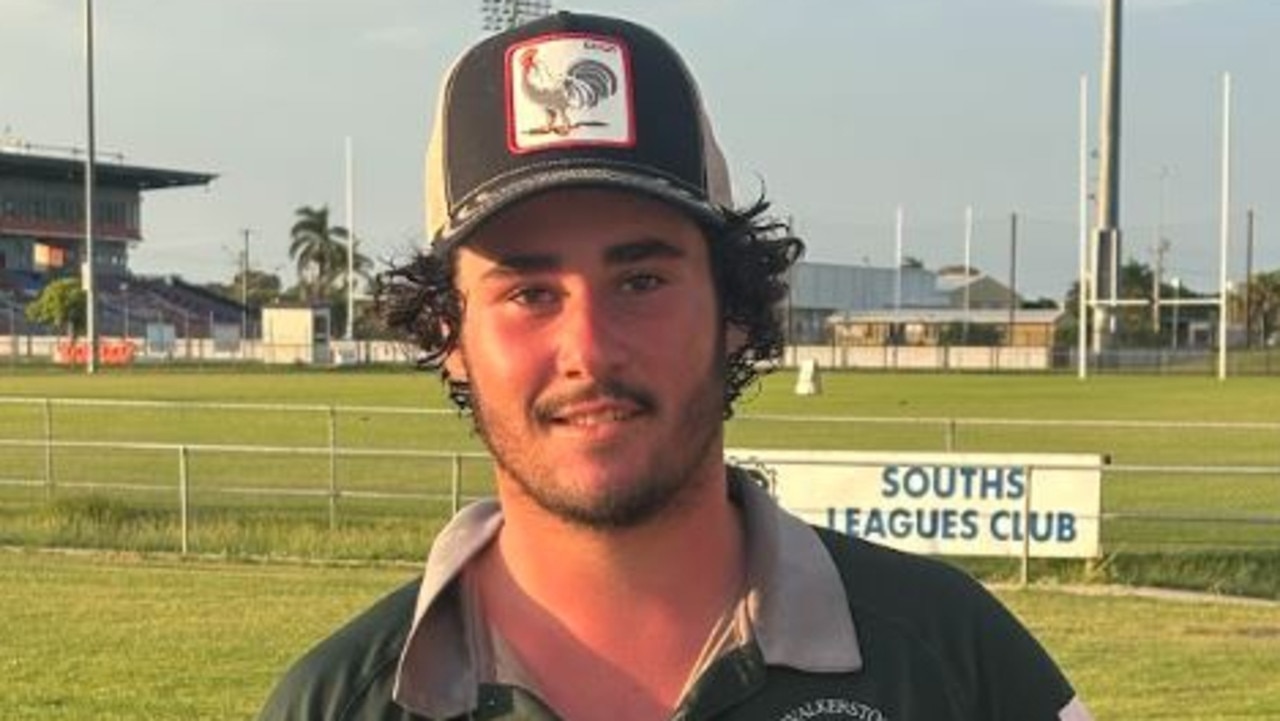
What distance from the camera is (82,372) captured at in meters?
61.1

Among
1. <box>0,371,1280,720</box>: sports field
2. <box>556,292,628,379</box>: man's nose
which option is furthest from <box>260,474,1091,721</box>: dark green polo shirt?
<box>0,371,1280,720</box>: sports field

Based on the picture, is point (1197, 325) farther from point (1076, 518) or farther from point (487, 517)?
point (487, 517)

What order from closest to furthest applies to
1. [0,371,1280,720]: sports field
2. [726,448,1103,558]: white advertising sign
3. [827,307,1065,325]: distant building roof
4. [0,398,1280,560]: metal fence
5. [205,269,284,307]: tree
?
[0,371,1280,720]: sports field < [726,448,1103,558]: white advertising sign < [0,398,1280,560]: metal fence < [827,307,1065,325]: distant building roof < [205,269,284,307]: tree

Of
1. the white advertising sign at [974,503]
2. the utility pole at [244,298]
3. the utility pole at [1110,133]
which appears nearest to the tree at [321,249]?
the utility pole at [244,298]

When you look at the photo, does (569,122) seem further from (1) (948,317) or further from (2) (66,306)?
(1) (948,317)

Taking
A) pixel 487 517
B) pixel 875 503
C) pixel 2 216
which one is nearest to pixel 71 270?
pixel 2 216

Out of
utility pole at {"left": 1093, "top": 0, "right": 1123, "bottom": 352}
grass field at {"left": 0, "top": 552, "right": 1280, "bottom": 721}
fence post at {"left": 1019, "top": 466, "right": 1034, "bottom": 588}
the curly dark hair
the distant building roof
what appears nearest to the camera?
the curly dark hair

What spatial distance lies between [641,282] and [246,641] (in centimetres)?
751

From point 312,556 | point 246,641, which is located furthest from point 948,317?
point 246,641

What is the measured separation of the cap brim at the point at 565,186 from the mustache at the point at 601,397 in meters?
0.19

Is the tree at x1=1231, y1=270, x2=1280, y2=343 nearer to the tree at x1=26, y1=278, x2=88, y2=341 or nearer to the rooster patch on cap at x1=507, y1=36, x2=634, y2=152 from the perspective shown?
the tree at x1=26, y1=278, x2=88, y2=341

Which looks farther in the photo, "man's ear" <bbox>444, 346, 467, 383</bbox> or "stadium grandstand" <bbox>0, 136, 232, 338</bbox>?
"stadium grandstand" <bbox>0, 136, 232, 338</bbox>

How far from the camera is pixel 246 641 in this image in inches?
347

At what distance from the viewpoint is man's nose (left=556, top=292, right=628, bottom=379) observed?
1.70 meters
